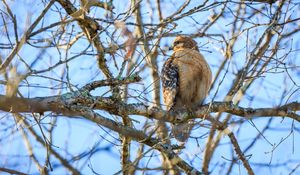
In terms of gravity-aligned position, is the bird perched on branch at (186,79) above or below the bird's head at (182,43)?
below

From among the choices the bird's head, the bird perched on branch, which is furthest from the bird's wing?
the bird's head

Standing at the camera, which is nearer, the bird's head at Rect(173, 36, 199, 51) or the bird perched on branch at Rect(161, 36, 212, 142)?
the bird perched on branch at Rect(161, 36, 212, 142)

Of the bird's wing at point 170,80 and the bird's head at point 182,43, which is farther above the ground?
the bird's head at point 182,43

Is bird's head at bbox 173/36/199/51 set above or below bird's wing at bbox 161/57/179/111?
above

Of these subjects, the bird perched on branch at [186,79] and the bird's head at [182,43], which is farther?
the bird's head at [182,43]

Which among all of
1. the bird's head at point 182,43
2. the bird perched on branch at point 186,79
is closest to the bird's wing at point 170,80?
the bird perched on branch at point 186,79

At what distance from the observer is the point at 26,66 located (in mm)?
3828

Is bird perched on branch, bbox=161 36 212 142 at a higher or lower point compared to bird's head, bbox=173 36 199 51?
lower

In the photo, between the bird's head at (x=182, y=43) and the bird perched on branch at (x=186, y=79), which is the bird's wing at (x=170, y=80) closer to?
the bird perched on branch at (x=186, y=79)

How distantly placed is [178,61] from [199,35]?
1380mm

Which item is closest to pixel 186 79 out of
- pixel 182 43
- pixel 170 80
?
pixel 170 80

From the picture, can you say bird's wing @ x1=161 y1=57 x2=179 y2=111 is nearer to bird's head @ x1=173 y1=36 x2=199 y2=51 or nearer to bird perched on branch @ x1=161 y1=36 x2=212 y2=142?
bird perched on branch @ x1=161 y1=36 x2=212 y2=142

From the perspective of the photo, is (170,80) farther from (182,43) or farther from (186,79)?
(182,43)

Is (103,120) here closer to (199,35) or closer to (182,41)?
(199,35)
